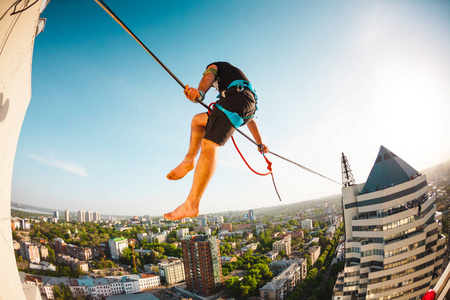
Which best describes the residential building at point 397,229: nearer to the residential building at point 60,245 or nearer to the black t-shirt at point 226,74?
the black t-shirt at point 226,74

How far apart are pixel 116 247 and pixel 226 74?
4393 centimetres

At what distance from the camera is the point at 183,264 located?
34.2 metres

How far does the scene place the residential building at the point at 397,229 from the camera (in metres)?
3.78

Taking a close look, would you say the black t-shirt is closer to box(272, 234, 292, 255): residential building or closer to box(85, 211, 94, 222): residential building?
box(272, 234, 292, 255): residential building

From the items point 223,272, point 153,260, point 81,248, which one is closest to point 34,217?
point 81,248

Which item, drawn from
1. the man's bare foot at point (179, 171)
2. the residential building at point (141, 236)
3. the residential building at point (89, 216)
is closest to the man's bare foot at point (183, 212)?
the man's bare foot at point (179, 171)

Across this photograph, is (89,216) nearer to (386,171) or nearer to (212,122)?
(386,171)

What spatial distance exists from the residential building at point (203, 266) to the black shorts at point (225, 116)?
106 ft

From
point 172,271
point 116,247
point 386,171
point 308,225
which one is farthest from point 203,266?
point 308,225

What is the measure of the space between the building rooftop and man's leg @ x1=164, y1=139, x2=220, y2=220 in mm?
7675

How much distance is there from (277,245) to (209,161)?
50.4 metres

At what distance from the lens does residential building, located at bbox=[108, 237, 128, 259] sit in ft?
119

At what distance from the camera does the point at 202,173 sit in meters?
1.19

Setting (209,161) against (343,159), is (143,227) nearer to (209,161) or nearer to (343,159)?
(343,159)
